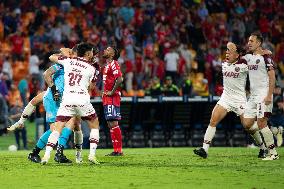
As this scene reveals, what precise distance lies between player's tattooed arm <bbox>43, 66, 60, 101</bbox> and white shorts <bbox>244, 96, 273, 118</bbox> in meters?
3.94

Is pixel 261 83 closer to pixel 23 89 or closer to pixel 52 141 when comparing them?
pixel 52 141

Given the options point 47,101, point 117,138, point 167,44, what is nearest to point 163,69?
point 167,44

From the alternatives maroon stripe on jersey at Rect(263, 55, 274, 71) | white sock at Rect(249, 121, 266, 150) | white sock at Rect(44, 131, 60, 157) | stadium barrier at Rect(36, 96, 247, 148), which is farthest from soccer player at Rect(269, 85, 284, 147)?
white sock at Rect(44, 131, 60, 157)

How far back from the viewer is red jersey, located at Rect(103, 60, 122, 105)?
20.6m

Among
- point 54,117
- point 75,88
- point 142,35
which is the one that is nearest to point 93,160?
point 54,117

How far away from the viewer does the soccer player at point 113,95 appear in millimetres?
20484

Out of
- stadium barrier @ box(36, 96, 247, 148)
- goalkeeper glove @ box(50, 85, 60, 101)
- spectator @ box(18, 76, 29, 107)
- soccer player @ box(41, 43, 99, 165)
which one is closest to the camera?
soccer player @ box(41, 43, 99, 165)

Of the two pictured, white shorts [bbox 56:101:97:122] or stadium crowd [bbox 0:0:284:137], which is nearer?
white shorts [bbox 56:101:97:122]

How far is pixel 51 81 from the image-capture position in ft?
58.6

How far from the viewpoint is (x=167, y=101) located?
26344 mm

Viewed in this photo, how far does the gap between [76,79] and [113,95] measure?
158 inches

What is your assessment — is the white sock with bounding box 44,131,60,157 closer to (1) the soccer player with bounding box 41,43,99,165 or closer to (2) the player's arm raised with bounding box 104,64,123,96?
(1) the soccer player with bounding box 41,43,99,165

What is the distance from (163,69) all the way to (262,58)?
14.9 meters

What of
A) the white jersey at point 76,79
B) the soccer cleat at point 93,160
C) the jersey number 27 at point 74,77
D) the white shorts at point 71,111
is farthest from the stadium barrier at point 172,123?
the jersey number 27 at point 74,77
